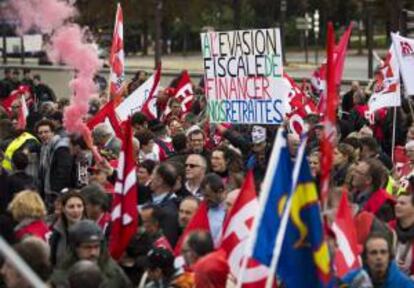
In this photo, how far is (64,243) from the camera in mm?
9062

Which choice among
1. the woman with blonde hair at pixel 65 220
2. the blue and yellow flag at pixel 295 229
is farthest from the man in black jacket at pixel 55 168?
the blue and yellow flag at pixel 295 229

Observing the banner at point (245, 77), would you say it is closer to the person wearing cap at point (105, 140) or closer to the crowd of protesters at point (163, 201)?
the crowd of protesters at point (163, 201)

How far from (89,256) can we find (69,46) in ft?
22.7

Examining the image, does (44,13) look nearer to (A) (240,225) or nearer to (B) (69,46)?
(B) (69,46)

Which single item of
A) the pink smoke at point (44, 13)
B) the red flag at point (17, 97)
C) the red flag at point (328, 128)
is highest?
the pink smoke at point (44, 13)

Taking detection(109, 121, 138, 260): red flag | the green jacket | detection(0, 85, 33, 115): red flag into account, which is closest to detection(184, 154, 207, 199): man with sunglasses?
detection(109, 121, 138, 260): red flag

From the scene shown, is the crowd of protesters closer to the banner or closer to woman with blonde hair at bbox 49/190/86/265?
woman with blonde hair at bbox 49/190/86/265

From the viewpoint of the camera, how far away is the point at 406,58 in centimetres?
1451

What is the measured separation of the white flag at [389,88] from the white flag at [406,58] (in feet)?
1.51

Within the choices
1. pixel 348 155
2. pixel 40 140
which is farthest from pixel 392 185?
pixel 40 140

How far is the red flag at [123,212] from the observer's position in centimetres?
884

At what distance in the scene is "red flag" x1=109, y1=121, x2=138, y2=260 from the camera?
29.0 ft

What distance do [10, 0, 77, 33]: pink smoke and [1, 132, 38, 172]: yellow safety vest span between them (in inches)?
77.2

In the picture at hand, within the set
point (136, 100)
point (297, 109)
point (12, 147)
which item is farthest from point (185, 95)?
point (12, 147)
